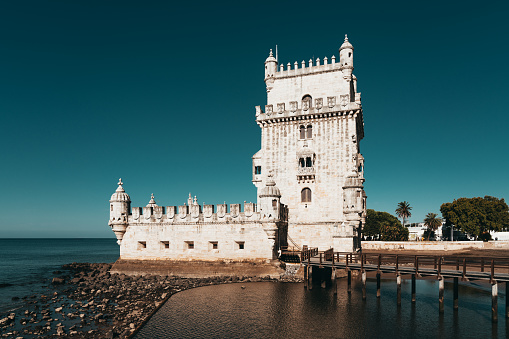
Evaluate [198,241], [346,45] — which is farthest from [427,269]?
[346,45]

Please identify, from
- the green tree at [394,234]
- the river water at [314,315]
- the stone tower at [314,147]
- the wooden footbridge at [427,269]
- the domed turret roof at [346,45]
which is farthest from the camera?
the green tree at [394,234]

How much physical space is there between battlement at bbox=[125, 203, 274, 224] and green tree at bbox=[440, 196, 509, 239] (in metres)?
52.4

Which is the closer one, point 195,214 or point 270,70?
point 195,214

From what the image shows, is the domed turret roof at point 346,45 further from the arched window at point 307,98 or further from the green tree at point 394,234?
the green tree at point 394,234

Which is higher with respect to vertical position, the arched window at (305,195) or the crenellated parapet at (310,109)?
the crenellated parapet at (310,109)

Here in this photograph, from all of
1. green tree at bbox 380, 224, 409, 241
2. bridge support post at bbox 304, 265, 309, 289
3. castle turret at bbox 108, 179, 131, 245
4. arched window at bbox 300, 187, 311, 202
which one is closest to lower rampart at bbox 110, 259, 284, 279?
bridge support post at bbox 304, 265, 309, 289

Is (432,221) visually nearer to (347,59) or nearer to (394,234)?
(394,234)

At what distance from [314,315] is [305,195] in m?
19.1

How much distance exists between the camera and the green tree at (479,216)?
226ft

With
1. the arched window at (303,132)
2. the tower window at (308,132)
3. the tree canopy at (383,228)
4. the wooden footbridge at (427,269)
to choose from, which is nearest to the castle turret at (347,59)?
the tower window at (308,132)

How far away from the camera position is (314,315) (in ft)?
78.1

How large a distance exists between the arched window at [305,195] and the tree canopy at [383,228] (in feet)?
102

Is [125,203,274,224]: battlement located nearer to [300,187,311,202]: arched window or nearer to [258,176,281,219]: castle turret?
[258,176,281,219]: castle turret

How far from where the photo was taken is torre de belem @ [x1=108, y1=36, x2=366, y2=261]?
37.3 meters
